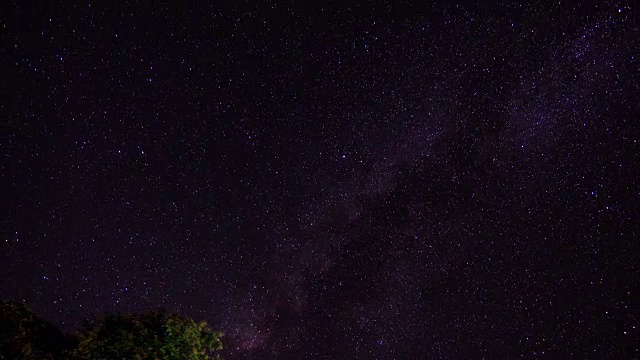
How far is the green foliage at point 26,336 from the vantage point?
24.5 feet

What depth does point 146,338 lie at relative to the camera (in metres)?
→ 8.38

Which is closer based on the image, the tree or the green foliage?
the green foliage

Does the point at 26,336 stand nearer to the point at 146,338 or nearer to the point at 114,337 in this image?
the point at 114,337

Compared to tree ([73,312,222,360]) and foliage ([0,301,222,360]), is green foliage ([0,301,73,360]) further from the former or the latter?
tree ([73,312,222,360])

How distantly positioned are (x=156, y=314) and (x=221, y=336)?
1161 mm

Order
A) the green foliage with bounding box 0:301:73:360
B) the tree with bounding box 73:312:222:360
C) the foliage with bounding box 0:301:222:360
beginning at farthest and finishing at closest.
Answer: the tree with bounding box 73:312:222:360, the foliage with bounding box 0:301:222:360, the green foliage with bounding box 0:301:73:360

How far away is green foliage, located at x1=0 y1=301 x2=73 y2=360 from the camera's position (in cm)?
745

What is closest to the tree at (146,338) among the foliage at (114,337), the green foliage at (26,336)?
the foliage at (114,337)

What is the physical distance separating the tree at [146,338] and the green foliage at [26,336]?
431 mm

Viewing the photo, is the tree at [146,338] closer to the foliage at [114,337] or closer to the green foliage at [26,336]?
the foliage at [114,337]

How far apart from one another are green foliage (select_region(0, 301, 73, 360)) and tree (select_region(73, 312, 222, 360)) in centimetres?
43

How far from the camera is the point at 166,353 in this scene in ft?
27.6

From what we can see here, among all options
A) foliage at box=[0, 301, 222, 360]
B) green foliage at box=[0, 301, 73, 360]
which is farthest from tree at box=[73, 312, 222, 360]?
green foliage at box=[0, 301, 73, 360]

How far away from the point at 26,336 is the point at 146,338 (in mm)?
1701
